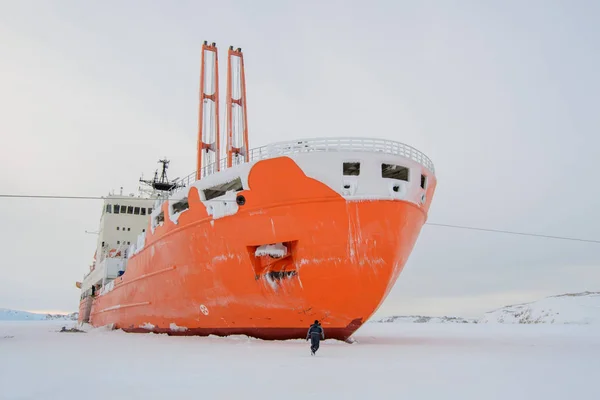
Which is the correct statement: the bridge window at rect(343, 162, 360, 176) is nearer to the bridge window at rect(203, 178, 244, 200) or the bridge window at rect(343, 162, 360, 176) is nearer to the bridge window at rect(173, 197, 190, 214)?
the bridge window at rect(203, 178, 244, 200)

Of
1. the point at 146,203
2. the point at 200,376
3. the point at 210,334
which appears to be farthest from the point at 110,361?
the point at 146,203

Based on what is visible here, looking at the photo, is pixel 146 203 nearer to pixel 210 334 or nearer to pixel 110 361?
pixel 210 334

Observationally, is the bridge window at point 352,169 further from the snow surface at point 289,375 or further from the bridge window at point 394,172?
the snow surface at point 289,375

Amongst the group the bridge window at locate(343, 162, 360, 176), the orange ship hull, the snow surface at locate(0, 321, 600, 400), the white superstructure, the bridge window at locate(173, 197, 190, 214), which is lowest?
the snow surface at locate(0, 321, 600, 400)

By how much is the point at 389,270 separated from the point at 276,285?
3.05 metres

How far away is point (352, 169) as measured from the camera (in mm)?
12688

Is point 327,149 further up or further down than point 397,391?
further up

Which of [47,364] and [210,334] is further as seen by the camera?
[210,334]

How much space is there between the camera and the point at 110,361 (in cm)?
860

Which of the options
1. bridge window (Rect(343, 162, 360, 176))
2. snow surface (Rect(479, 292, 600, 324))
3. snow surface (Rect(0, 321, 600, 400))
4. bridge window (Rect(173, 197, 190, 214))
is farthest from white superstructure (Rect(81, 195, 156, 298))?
snow surface (Rect(479, 292, 600, 324))

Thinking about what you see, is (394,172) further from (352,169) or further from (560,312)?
(560,312)

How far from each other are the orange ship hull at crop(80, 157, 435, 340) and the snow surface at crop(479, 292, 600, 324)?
1649 inches

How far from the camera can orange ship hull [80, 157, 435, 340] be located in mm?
12070

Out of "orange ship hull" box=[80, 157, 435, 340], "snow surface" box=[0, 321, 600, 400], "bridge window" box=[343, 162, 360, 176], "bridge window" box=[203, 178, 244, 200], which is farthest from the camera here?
"bridge window" box=[203, 178, 244, 200]
